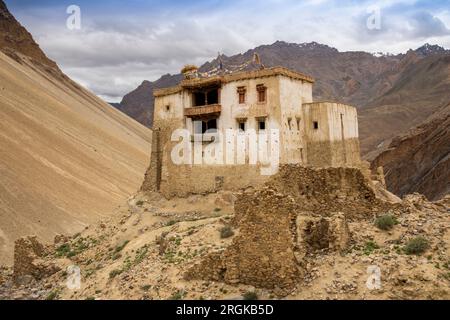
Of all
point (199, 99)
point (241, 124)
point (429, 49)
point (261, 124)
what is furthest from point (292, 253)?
point (429, 49)

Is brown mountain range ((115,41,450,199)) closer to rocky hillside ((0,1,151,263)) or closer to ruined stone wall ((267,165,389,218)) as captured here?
rocky hillside ((0,1,151,263))

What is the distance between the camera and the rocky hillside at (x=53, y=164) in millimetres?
39750

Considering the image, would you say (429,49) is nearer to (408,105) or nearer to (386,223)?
(408,105)

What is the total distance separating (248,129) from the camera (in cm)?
2505

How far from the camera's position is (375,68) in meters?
178

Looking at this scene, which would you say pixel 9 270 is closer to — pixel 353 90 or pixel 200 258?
pixel 200 258

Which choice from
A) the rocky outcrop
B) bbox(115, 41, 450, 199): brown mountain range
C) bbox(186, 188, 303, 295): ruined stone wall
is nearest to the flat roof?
bbox(186, 188, 303, 295): ruined stone wall

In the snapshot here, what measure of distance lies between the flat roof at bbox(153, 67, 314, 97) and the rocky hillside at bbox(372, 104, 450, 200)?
20.5 m

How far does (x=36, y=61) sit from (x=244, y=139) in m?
112

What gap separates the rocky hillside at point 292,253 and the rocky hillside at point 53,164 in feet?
52.8

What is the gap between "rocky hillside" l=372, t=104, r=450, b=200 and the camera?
42.5 m

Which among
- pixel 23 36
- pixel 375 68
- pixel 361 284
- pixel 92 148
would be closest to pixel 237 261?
pixel 361 284

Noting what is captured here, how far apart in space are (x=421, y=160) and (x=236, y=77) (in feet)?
99.0

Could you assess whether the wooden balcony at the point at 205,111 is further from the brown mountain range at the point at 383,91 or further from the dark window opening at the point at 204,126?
the brown mountain range at the point at 383,91
